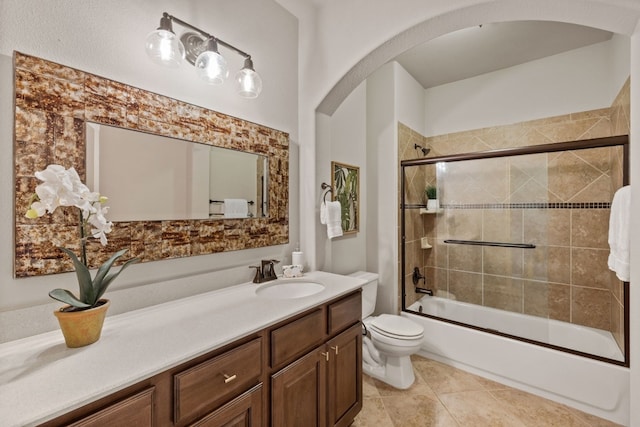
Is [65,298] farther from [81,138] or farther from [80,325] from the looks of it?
[81,138]

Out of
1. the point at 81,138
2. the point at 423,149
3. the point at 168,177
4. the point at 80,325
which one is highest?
the point at 423,149

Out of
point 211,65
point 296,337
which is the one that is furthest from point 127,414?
point 211,65

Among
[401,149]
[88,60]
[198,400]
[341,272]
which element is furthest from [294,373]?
[401,149]

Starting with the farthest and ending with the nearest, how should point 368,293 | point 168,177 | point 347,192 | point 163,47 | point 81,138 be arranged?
point 347,192 < point 368,293 < point 168,177 < point 163,47 < point 81,138

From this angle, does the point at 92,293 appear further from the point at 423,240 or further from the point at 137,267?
the point at 423,240

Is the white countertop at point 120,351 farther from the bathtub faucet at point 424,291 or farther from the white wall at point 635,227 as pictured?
the bathtub faucet at point 424,291

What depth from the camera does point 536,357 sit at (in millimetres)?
2029

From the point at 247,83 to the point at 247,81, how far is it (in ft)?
0.03

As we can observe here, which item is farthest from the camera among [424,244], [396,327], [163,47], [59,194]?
[424,244]

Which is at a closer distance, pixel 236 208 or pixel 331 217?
pixel 236 208

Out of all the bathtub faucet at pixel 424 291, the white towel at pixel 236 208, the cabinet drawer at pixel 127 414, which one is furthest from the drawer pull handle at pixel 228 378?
the bathtub faucet at pixel 424 291

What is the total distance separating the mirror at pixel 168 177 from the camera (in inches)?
45.1

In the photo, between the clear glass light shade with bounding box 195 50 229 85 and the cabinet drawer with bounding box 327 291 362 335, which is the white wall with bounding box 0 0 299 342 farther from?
the cabinet drawer with bounding box 327 291 362 335

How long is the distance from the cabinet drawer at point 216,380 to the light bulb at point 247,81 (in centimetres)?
127
